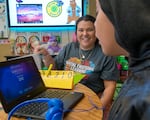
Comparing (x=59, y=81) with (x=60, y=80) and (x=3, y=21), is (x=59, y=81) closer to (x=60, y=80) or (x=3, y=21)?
(x=60, y=80)

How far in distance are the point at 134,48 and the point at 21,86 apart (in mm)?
692

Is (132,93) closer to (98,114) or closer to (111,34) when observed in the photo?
(111,34)

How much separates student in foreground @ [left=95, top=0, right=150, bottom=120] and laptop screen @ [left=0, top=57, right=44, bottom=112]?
0.59 m

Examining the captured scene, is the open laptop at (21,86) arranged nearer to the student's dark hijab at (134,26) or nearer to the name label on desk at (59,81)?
the name label on desk at (59,81)

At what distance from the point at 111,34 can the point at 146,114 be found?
28 cm

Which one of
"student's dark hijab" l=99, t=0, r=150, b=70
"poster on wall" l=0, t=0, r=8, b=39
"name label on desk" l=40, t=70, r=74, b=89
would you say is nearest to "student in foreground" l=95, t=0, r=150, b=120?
"student's dark hijab" l=99, t=0, r=150, b=70

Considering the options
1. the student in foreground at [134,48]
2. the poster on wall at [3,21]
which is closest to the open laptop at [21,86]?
the student in foreground at [134,48]

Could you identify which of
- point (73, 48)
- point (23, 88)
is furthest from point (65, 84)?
point (73, 48)

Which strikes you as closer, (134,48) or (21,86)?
(134,48)

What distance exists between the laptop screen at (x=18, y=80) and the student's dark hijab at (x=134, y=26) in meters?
0.62

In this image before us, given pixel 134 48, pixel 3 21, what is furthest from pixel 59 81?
pixel 3 21

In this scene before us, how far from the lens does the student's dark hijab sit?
1.76 ft

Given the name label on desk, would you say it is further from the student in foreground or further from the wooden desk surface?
the student in foreground

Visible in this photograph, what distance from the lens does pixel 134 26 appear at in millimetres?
552
